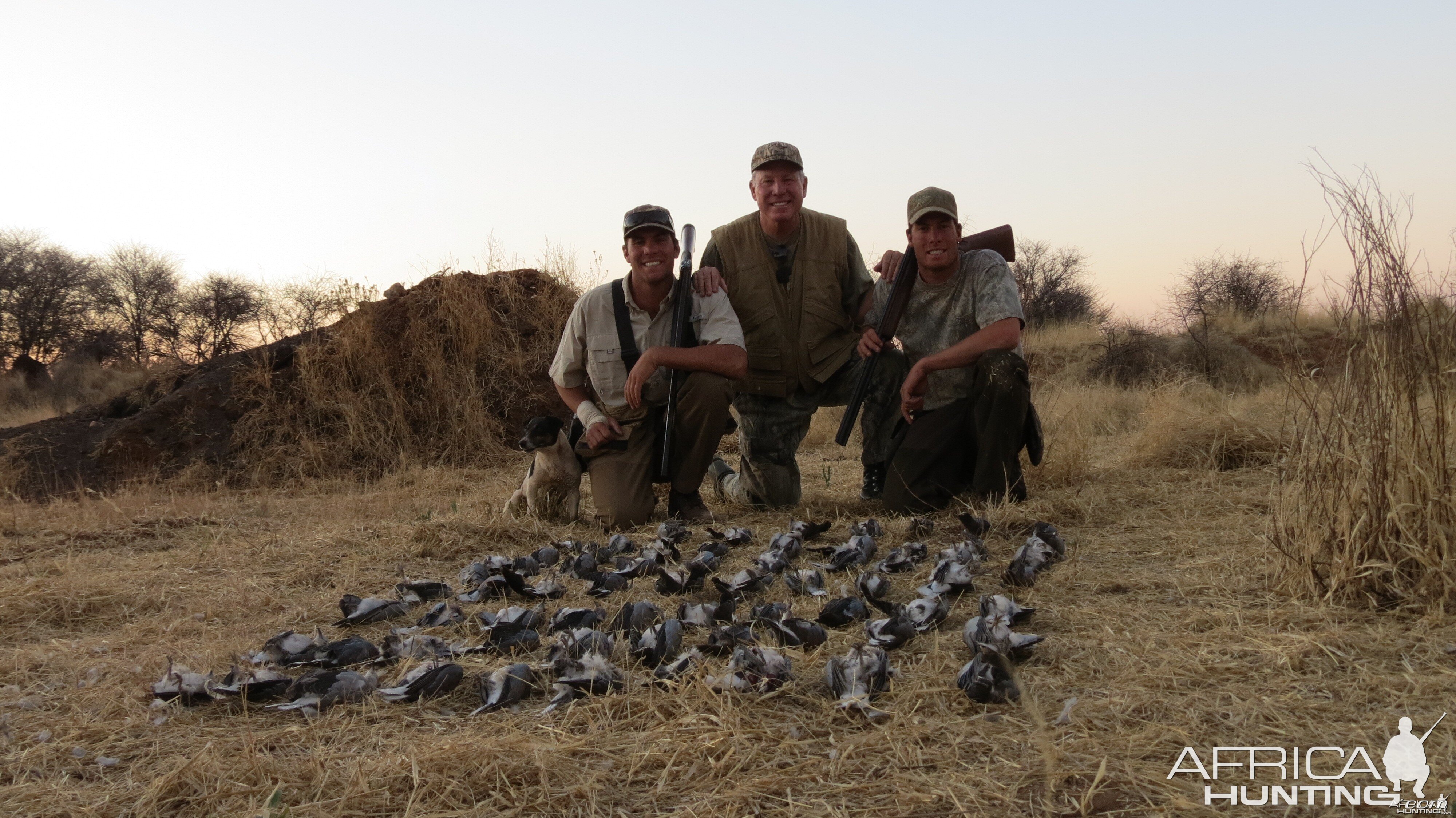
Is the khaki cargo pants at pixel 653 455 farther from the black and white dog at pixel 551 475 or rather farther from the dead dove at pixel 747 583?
the dead dove at pixel 747 583

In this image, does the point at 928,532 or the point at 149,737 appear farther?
the point at 928,532

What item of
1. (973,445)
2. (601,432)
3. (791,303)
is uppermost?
(791,303)

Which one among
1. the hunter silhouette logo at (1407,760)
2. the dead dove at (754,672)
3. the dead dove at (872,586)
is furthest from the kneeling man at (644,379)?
the hunter silhouette logo at (1407,760)

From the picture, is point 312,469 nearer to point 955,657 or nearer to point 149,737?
point 149,737

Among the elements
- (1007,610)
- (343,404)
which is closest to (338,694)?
(1007,610)

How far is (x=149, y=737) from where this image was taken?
2.30m

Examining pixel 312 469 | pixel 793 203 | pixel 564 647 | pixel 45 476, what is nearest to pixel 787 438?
pixel 793 203

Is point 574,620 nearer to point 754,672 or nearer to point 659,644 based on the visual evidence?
point 659,644

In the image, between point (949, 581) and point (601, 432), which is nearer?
point (949, 581)

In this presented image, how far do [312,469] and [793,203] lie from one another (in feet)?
17.0

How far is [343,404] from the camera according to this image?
28.7ft

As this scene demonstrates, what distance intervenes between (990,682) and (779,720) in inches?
19.9

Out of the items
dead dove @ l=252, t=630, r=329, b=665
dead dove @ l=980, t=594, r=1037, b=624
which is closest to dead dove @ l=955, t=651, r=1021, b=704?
dead dove @ l=980, t=594, r=1037, b=624
